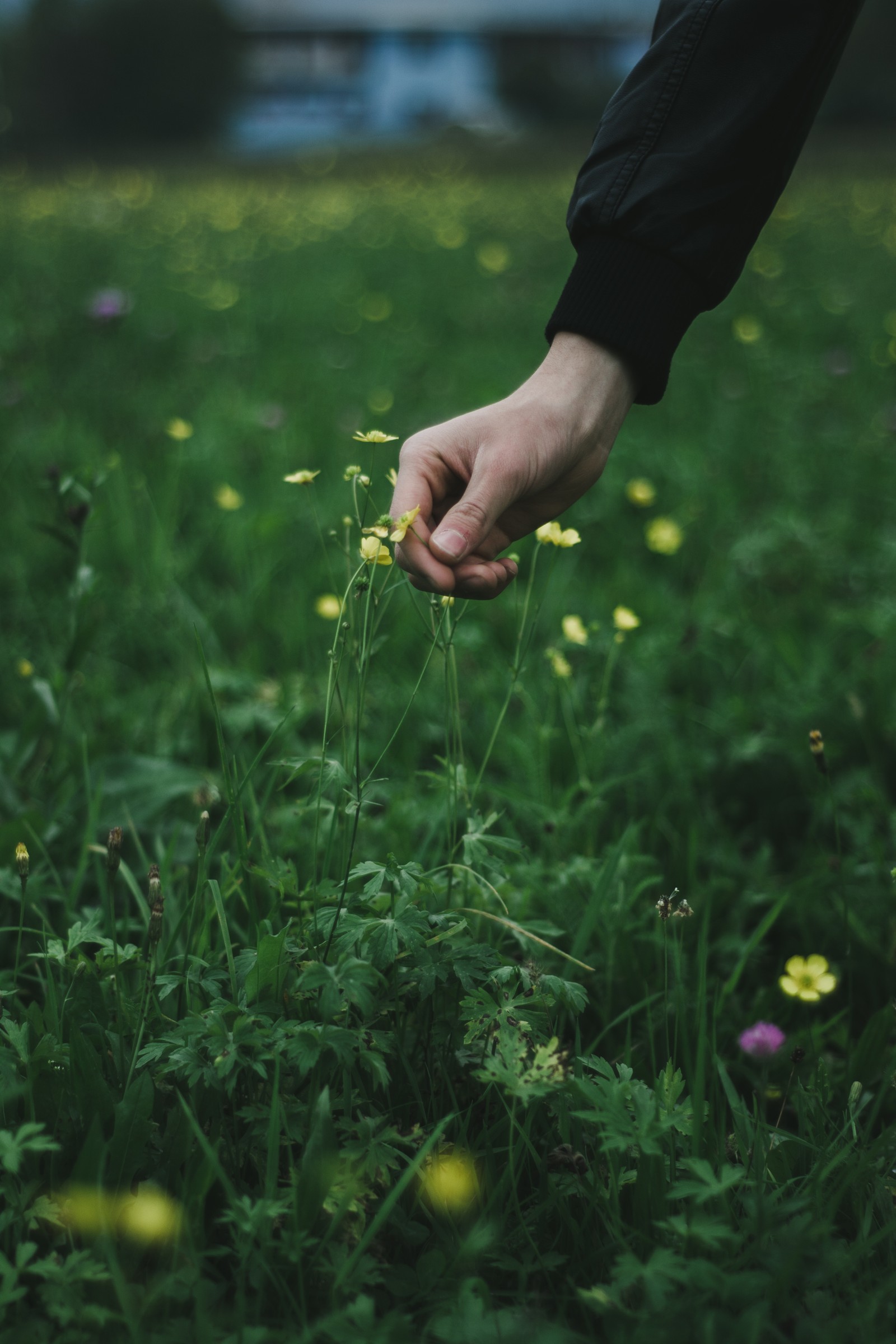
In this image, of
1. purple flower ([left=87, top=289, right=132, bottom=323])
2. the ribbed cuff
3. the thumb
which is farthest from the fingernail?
purple flower ([left=87, top=289, right=132, bottom=323])

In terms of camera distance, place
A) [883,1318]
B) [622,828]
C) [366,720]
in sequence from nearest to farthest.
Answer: [883,1318], [622,828], [366,720]

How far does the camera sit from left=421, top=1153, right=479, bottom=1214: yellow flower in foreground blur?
87 cm

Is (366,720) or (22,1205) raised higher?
(22,1205)

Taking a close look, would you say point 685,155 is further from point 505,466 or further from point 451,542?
point 451,542

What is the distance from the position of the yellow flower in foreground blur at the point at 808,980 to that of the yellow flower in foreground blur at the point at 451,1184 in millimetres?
426

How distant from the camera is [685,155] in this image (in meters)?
1.13

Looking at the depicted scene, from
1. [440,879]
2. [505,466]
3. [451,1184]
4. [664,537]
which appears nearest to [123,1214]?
[451,1184]

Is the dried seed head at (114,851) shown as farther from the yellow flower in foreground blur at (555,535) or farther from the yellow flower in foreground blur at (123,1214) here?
the yellow flower in foreground blur at (555,535)

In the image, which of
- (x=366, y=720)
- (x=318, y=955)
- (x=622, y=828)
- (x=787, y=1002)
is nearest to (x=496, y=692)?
(x=366, y=720)

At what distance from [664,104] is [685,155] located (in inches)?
2.9

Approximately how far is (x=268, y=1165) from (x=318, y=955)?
195mm

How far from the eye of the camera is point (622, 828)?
157cm

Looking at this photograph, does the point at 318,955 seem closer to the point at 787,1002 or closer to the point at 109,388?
the point at 787,1002

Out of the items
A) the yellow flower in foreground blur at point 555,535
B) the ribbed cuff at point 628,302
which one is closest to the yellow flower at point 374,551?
the yellow flower in foreground blur at point 555,535
